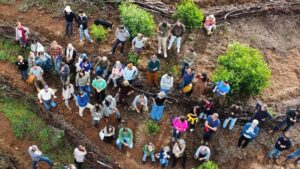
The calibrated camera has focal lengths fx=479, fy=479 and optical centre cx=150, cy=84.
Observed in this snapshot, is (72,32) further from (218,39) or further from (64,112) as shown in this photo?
(218,39)

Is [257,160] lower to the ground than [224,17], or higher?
lower

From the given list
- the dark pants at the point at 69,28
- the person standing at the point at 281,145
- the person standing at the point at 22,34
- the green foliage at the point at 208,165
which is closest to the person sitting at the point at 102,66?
the dark pants at the point at 69,28

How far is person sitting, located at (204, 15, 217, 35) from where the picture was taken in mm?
20125

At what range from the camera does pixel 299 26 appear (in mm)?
21875

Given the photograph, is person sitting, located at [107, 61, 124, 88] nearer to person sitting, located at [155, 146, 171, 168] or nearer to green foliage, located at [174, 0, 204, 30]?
person sitting, located at [155, 146, 171, 168]

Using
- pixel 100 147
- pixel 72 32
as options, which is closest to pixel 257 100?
pixel 100 147

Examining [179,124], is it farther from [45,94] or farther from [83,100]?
[45,94]

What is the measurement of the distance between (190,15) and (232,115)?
5008mm

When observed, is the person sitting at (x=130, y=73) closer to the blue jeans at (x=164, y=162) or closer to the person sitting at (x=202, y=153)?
the blue jeans at (x=164, y=162)

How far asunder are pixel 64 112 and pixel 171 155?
14.7ft

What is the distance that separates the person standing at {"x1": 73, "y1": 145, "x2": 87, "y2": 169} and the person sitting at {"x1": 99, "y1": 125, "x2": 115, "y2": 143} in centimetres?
123

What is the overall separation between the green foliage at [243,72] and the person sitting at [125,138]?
3.90 meters

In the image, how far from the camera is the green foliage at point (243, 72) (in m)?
17.9

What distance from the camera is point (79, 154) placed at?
15812mm
